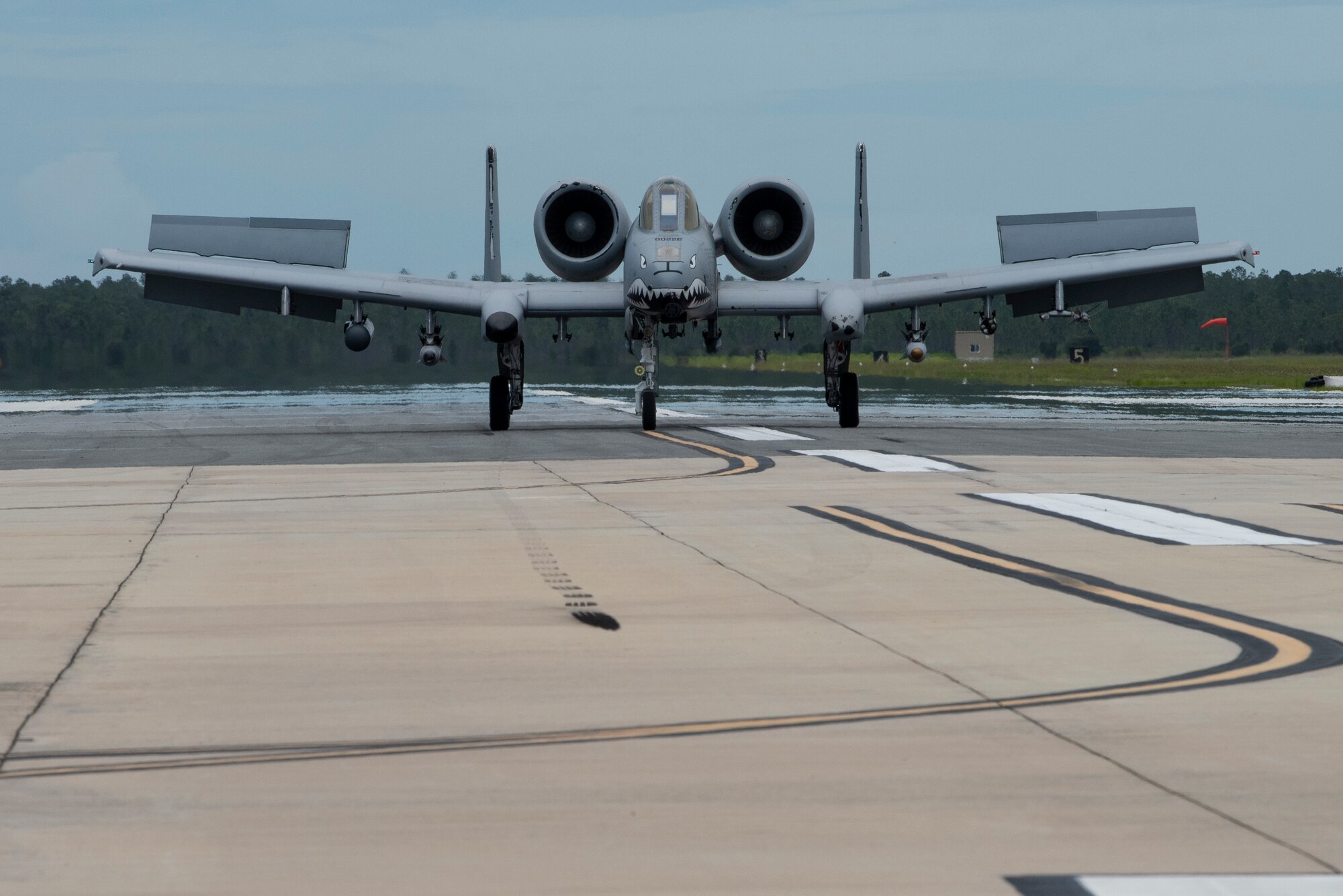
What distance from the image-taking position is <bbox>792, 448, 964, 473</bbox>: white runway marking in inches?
849

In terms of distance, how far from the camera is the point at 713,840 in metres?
5.15

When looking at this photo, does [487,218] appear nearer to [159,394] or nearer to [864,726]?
[159,394]

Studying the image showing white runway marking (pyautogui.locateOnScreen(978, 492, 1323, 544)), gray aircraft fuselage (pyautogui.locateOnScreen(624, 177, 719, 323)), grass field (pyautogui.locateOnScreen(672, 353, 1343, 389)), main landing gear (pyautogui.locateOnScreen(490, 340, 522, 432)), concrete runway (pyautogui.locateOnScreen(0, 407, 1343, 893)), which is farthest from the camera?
grass field (pyautogui.locateOnScreen(672, 353, 1343, 389))

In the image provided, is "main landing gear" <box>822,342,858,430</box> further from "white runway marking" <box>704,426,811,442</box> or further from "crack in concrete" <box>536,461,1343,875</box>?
"crack in concrete" <box>536,461,1343,875</box>

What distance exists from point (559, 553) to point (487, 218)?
25149 mm

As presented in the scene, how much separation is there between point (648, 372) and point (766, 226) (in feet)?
12.5

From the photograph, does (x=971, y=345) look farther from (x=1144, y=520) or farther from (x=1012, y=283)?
(x=1144, y=520)

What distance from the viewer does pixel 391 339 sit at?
349ft

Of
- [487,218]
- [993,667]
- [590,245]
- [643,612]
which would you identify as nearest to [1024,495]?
[643,612]

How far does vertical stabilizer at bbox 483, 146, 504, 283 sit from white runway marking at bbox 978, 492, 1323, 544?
1991 centimetres

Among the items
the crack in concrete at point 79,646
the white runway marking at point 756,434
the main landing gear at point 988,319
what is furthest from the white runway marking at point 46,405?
the crack in concrete at point 79,646

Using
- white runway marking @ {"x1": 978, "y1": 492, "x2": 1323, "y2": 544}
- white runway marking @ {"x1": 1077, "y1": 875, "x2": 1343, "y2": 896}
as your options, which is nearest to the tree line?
white runway marking @ {"x1": 978, "y1": 492, "x2": 1323, "y2": 544}

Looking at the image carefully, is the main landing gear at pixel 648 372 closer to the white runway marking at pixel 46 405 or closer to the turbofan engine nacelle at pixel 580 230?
the turbofan engine nacelle at pixel 580 230

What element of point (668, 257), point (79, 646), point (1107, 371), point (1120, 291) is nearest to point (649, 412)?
point (668, 257)
